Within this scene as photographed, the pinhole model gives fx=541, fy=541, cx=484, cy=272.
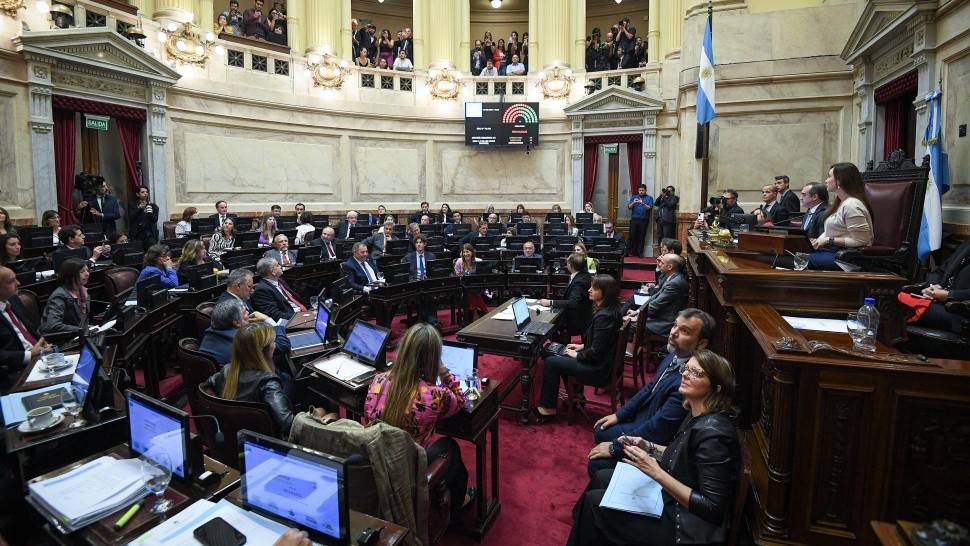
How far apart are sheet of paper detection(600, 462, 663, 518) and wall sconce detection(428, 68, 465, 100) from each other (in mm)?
14032

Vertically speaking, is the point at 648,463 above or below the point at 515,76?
below

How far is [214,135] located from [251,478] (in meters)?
11.9

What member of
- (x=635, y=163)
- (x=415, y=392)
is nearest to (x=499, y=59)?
(x=635, y=163)

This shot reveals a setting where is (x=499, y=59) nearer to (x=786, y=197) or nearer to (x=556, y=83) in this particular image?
(x=556, y=83)

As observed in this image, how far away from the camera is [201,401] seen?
2.95 m

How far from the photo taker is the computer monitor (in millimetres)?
2240

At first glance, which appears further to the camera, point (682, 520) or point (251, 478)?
point (682, 520)

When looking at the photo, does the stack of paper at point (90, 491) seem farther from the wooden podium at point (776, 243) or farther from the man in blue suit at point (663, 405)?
the wooden podium at point (776, 243)

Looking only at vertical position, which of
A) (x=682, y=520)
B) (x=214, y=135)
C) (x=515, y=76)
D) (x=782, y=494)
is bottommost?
(x=682, y=520)

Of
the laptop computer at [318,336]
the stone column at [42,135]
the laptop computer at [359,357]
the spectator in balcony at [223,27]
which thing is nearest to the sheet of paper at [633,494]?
the laptop computer at [359,357]

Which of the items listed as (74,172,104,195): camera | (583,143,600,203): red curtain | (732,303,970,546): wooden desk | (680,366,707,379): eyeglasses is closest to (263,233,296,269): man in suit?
(74,172,104,195): camera

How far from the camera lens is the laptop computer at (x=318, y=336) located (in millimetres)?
4668

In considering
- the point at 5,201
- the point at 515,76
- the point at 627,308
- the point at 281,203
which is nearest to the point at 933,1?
the point at 627,308

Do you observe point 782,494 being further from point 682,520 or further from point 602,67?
point 602,67
